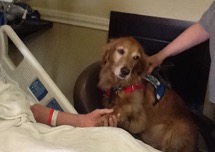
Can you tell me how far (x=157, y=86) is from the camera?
72.9 inches

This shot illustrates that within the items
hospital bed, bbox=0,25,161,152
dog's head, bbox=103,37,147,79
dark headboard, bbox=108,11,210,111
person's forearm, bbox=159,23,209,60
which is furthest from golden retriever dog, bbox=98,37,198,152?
hospital bed, bbox=0,25,161,152

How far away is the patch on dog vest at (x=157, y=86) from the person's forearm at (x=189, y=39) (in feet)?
0.56

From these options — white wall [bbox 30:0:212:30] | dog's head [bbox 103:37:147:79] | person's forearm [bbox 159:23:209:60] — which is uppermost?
white wall [bbox 30:0:212:30]

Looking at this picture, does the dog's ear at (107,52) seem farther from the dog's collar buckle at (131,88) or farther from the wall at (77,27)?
the wall at (77,27)

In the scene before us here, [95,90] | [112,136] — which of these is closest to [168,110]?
[95,90]

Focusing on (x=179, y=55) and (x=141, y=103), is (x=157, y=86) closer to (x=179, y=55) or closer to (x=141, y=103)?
(x=141, y=103)

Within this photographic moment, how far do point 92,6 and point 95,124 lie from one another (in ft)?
4.65

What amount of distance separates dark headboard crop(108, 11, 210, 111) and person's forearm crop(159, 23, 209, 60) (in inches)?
20.4

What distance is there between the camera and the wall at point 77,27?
7.33 feet

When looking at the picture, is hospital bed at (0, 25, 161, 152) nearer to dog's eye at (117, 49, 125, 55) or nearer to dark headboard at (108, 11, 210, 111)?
dog's eye at (117, 49, 125, 55)

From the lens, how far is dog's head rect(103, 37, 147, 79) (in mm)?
1766

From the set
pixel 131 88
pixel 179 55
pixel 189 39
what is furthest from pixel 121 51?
pixel 179 55

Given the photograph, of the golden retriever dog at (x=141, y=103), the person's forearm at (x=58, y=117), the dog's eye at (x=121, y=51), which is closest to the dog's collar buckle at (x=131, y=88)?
the golden retriever dog at (x=141, y=103)

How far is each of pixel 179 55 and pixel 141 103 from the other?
612mm
